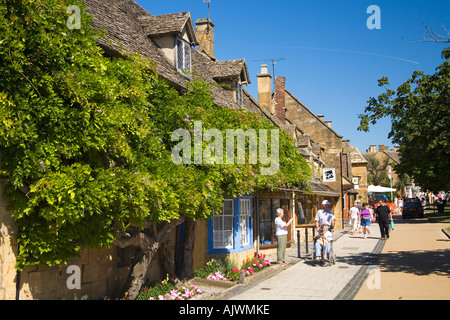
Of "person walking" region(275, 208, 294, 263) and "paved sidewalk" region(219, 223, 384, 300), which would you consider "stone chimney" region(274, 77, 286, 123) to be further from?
"person walking" region(275, 208, 294, 263)

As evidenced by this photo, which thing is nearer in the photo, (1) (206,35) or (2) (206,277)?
(2) (206,277)

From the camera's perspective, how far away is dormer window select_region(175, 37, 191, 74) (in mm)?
13787

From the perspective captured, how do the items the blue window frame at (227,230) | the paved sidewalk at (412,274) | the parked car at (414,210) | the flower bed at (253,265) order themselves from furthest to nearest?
the parked car at (414,210)
the blue window frame at (227,230)
the flower bed at (253,265)
the paved sidewalk at (412,274)

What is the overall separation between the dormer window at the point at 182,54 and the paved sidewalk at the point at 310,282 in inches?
257

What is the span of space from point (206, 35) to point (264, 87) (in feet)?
16.8

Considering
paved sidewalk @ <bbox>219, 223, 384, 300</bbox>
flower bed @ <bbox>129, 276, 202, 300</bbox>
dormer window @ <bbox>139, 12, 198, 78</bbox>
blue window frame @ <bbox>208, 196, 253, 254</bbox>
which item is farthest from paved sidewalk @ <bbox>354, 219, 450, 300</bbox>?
dormer window @ <bbox>139, 12, 198, 78</bbox>

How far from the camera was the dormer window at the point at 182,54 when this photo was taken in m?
13.8

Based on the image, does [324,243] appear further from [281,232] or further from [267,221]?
[267,221]

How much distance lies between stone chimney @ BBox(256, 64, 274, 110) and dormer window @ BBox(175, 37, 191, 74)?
1286 centimetres

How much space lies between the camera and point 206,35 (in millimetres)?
23938

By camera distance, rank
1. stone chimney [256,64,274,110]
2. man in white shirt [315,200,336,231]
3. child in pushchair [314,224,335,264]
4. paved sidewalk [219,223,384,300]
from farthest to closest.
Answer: stone chimney [256,64,274,110], man in white shirt [315,200,336,231], child in pushchair [314,224,335,264], paved sidewalk [219,223,384,300]

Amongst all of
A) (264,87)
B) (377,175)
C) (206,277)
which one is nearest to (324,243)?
(206,277)

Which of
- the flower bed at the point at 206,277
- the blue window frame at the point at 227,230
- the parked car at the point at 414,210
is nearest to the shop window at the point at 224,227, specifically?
the blue window frame at the point at 227,230

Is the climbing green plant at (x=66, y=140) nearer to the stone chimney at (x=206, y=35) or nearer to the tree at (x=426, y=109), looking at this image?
the tree at (x=426, y=109)
